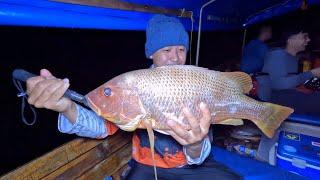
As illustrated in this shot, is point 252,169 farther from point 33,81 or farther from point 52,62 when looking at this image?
point 52,62

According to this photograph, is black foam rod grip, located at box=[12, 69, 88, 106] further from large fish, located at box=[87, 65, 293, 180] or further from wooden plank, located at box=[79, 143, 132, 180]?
wooden plank, located at box=[79, 143, 132, 180]

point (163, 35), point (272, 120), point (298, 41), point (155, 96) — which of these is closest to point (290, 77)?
point (298, 41)

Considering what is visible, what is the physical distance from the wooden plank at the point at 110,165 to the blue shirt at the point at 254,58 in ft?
9.04

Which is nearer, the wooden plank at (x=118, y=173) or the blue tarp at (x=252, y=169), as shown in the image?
the blue tarp at (x=252, y=169)

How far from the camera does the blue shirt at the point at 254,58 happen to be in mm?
4680

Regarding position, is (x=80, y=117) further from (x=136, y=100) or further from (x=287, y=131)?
(x=287, y=131)

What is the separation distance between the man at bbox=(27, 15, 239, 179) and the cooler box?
0.97 meters

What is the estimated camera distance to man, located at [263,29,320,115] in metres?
3.79

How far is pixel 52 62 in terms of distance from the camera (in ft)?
16.9

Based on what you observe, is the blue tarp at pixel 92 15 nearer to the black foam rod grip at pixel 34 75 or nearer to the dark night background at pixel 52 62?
the black foam rod grip at pixel 34 75

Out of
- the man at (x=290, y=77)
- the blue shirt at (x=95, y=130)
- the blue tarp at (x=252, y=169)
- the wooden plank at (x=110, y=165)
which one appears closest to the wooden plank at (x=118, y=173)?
the wooden plank at (x=110, y=165)

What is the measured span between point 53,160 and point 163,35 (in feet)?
3.71

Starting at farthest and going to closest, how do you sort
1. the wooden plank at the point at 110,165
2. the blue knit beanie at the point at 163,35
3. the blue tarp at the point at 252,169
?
the blue tarp at the point at 252,169
the wooden plank at the point at 110,165
the blue knit beanie at the point at 163,35

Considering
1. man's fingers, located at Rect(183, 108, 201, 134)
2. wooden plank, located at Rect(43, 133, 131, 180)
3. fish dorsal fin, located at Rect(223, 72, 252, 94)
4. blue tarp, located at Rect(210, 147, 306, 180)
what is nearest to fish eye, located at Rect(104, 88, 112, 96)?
man's fingers, located at Rect(183, 108, 201, 134)
